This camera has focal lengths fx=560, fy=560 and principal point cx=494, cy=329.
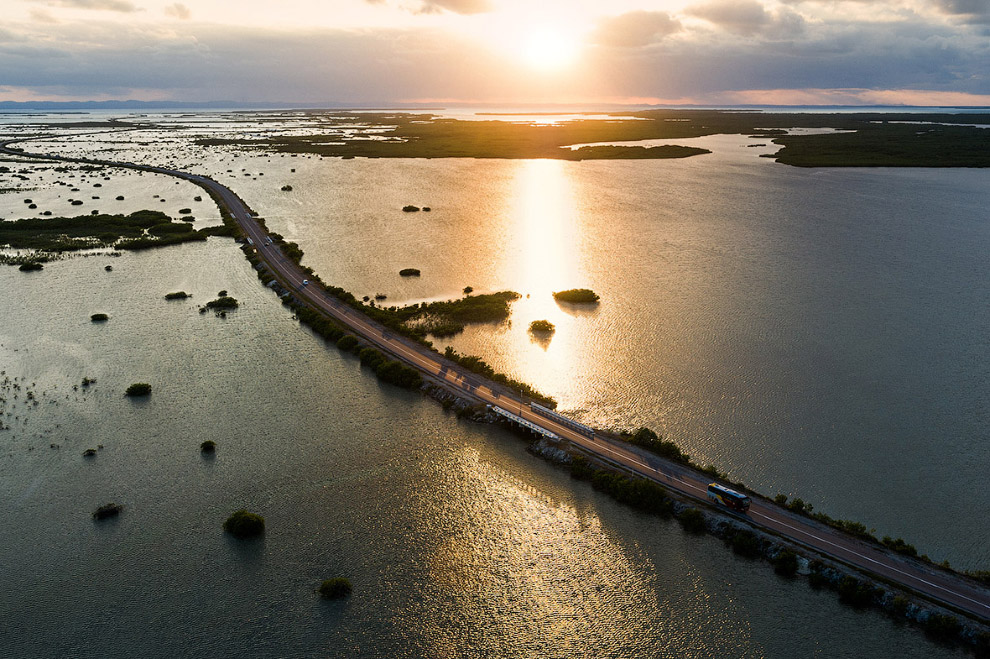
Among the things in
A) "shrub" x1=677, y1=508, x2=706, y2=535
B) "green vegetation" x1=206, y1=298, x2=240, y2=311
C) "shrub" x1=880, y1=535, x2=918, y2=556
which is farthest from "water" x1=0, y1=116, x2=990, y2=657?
"green vegetation" x1=206, y1=298, x2=240, y2=311

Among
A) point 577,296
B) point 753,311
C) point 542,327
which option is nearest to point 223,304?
point 542,327

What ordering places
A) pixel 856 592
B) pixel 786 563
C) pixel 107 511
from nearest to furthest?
pixel 856 592, pixel 786 563, pixel 107 511

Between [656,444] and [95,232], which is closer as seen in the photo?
[656,444]

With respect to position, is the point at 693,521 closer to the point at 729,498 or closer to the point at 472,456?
the point at 729,498

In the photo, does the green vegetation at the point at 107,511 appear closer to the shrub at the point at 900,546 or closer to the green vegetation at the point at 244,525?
the green vegetation at the point at 244,525

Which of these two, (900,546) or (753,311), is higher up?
(753,311)

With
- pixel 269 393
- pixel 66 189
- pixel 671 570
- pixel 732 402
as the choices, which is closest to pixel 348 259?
pixel 269 393
